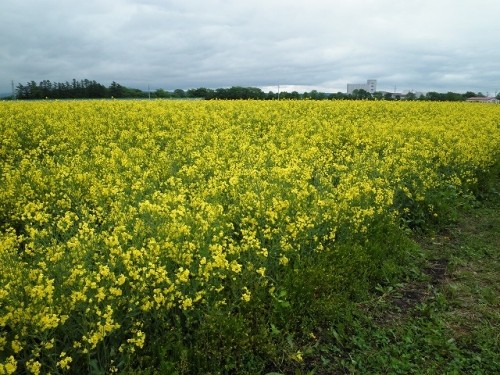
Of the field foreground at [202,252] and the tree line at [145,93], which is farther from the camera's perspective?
the tree line at [145,93]

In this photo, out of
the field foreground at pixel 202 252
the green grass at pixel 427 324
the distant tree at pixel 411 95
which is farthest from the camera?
the distant tree at pixel 411 95

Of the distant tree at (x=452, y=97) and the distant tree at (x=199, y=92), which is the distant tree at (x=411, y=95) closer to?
the distant tree at (x=452, y=97)

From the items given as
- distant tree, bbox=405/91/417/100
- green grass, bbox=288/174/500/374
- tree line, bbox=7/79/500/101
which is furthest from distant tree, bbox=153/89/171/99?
green grass, bbox=288/174/500/374

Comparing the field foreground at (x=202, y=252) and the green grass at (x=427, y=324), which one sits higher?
the field foreground at (x=202, y=252)

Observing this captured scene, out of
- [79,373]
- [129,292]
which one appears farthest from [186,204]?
[79,373]

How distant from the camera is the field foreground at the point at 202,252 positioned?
12.1ft

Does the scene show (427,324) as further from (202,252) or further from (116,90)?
(116,90)

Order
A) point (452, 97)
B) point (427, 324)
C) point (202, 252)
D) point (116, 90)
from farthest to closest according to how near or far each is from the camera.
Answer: point (452, 97) → point (116, 90) → point (427, 324) → point (202, 252)

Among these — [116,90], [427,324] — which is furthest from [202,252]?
[116,90]

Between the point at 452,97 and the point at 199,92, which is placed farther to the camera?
the point at 452,97

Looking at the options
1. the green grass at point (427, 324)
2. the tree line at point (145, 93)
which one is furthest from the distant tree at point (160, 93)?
the green grass at point (427, 324)

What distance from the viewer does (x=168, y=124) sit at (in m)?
13.5

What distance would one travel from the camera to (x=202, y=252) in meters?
4.58

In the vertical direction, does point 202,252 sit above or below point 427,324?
above
